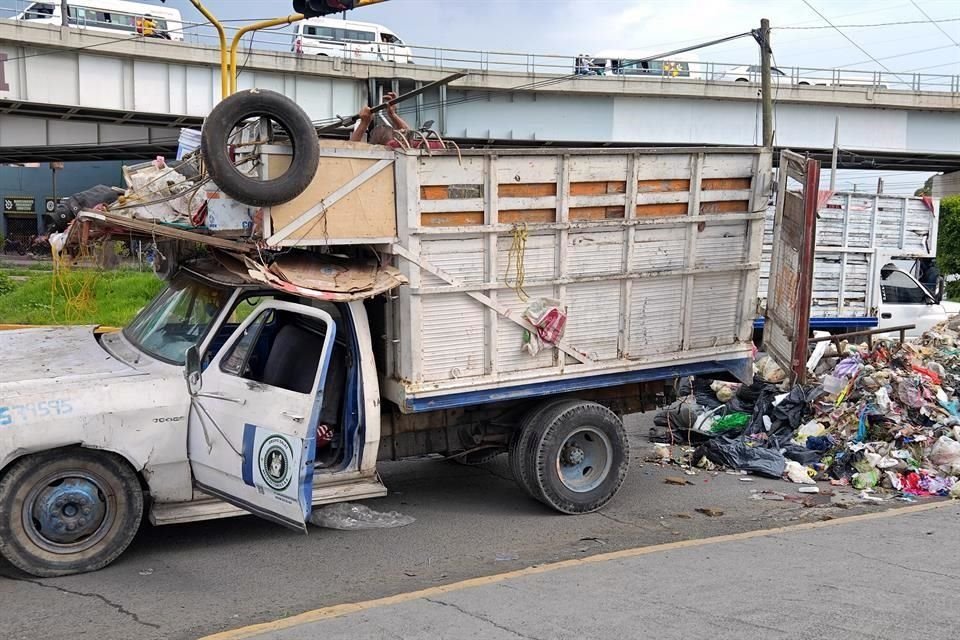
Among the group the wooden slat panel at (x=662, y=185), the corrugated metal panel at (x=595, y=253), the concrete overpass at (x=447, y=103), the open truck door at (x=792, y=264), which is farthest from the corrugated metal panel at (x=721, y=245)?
the concrete overpass at (x=447, y=103)

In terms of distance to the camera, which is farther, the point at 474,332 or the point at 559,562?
the point at 474,332

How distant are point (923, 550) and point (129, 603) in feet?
16.0

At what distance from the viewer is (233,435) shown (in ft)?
17.7

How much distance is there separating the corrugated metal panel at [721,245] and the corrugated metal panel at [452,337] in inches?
81.0

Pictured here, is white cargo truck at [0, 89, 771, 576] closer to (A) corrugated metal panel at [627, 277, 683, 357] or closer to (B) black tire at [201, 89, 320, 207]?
(A) corrugated metal panel at [627, 277, 683, 357]

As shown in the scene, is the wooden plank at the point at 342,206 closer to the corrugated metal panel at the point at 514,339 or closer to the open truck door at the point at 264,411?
the open truck door at the point at 264,411

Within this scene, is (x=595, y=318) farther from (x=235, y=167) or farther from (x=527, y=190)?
(x=235, y=167)

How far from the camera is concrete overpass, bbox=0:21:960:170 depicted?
2573 cm

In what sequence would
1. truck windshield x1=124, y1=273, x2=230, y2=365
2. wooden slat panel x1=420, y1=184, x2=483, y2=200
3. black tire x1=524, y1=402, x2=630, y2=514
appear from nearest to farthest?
1. truck windshield x1=124, y1=273, x2=230, y2=365
2. wooden slat panel x1=420, y1=184, x2=483, y2=200
3. black tire x1=524, y1=402, x2=630, y2=514

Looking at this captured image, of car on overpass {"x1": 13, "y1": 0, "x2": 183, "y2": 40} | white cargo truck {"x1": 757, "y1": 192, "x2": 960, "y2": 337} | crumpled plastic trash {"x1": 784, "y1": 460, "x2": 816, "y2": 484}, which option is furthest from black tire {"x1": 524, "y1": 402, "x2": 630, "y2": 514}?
car on overpass {"x1": 13, "y1": 0, "x2": 183, "y2": 40}

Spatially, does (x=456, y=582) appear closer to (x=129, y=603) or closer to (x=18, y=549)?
(x=129, y=603)

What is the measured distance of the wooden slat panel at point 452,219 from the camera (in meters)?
6.25

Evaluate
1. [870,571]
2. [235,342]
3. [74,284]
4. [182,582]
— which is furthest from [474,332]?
[74,284]

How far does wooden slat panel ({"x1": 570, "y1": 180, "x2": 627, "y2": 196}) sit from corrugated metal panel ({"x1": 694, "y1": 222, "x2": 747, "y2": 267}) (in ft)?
2.82
